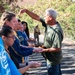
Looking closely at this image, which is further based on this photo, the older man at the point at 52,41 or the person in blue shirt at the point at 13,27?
the older man at the point at 52,41

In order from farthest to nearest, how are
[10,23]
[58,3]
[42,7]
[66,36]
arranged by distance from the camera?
[42,7], [58,3], [66,36], [10,23]

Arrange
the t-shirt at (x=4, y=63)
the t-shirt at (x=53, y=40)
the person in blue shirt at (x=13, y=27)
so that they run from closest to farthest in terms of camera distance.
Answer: the t-shirt at (x=4, y=63), the person in blue shirt at (x=13, y=27), the t-shirt at (x=53, y=40)

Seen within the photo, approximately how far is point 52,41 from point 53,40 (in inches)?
1.2

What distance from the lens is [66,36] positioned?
34875mm

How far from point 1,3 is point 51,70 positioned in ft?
38.3

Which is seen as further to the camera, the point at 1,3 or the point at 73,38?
the point at 73,38

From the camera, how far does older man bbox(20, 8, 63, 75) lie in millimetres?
6836

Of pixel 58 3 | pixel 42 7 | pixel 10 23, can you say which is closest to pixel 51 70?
pixel 10 23

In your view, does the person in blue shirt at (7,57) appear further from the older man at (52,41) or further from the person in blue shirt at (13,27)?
the older man at (52,41)

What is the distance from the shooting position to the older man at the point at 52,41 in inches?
269

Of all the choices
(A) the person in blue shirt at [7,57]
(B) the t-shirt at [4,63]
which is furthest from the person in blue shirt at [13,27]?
(B) the t-shirt at [4,63]

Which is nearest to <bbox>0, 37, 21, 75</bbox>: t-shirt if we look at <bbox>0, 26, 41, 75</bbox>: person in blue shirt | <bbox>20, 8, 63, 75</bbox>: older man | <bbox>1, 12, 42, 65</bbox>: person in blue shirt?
<bbox>0, 26, 41, 75</bbox>: person in blue shirt

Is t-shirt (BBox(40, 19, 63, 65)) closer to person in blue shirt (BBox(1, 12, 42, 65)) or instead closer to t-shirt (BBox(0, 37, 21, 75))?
person in blue shirt (BBox(1, 12, 42, 65))

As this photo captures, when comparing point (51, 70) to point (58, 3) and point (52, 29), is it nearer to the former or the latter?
point (52, 29)
